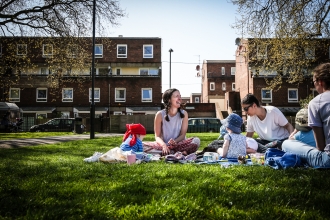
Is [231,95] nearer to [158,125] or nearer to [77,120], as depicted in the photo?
[77,120]

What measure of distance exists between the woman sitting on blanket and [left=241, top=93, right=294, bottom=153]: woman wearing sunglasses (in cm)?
144

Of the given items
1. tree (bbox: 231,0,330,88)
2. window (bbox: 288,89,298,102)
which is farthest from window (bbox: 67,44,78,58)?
window (bbox: 288,89,298,102)

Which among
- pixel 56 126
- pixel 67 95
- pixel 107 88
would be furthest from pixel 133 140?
pixel 67 95

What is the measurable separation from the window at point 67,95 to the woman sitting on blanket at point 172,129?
34379 millimetres

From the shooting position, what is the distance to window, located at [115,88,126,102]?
129 ft

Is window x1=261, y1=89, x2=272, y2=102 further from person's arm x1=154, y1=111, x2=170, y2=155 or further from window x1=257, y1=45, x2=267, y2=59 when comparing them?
person's arm x1=154, y1=111, x2=170, y2=155

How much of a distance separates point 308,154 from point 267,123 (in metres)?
2.10

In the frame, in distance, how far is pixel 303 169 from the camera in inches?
181

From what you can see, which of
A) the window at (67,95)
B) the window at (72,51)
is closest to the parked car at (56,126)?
the window at (67,95)

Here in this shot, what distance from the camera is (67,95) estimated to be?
3925 centimetres

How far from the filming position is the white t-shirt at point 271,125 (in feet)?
21.9

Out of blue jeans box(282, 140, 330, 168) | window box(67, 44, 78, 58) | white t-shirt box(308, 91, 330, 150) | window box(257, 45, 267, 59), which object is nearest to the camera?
white t-shirt box(308, 91, 330, 150)

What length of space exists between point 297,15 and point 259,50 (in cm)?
289

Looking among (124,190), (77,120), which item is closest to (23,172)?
(124,190)
